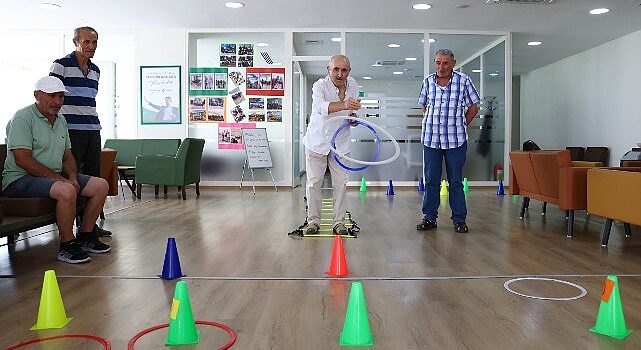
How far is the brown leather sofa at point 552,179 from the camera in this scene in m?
4.25

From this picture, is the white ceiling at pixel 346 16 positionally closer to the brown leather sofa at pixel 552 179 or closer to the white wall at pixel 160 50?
the white wall at pixel 160 50

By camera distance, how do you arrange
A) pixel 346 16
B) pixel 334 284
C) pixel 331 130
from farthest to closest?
pixel 346 16 < pixel 331 130 < pixel 334 284

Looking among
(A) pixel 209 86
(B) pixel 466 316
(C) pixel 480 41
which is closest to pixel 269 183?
(A) pixel 209 86

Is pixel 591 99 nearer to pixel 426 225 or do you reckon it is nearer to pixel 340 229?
pixel 426 225

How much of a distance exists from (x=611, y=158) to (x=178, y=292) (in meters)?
9.83

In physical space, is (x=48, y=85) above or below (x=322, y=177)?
above

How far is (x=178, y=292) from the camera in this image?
1.90 metres

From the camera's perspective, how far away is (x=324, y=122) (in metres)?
3.88

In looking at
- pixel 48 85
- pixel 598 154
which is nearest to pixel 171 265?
pixel 48 85

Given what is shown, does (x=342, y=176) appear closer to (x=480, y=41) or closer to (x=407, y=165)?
(x=407, y=165)

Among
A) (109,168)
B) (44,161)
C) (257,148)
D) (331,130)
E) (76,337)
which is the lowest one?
(76,337)

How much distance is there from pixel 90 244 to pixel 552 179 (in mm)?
3683

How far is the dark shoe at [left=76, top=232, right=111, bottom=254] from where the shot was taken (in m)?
3.50

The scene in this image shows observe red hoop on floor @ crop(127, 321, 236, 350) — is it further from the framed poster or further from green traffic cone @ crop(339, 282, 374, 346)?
the framed poster
